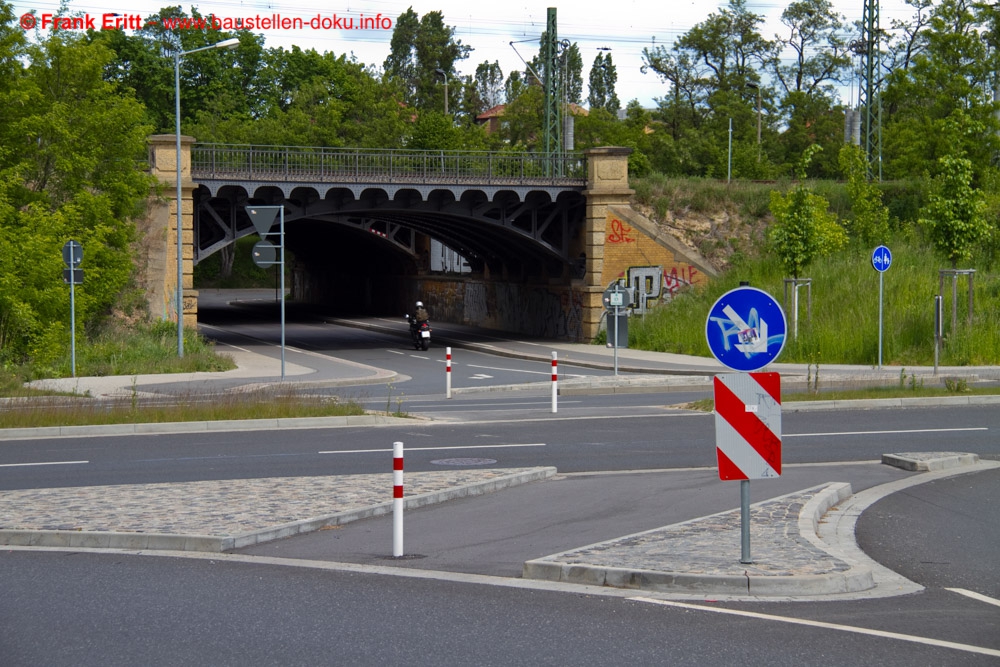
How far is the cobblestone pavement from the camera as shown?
10117 mm

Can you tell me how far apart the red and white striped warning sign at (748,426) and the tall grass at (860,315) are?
21511 mm

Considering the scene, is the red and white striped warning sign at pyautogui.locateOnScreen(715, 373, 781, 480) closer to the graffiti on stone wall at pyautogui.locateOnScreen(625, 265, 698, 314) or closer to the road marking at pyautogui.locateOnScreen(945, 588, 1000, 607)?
the road marking at pyautogui.locateOnScreen(945, 588, 1000, 607)

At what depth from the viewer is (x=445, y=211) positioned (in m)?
39.4

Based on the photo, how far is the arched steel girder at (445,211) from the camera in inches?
1473

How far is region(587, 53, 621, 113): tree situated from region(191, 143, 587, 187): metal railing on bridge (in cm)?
9668

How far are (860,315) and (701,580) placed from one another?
26.7 m

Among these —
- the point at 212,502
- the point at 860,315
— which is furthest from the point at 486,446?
the point at 860,315

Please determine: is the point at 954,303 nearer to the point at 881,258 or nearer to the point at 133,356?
the point at 881,258

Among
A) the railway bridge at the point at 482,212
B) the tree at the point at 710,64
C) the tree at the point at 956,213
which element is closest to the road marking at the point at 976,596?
the tree at the point at 956,213

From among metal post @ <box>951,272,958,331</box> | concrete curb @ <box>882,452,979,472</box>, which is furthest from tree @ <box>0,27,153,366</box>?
concrete curb @ <box>882,452,979,472</box>

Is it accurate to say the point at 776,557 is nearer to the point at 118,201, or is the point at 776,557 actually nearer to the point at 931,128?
the point at 118,201

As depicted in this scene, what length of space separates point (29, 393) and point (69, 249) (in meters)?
4.74

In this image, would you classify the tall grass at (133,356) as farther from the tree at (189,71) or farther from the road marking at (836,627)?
the tree at (189,71)

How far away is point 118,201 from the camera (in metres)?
32.7
